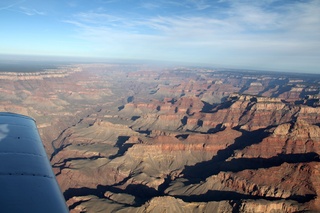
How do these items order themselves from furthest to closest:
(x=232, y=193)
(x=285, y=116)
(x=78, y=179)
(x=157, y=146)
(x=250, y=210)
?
1. (x=285, y=116)
2. (x=157, y=146)
3. (x=78, y=179)
4. (x=232, y=193)
5. (x=250, y=210)

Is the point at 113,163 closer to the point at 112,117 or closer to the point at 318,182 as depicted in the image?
the point at 318,182

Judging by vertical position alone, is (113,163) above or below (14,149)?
below

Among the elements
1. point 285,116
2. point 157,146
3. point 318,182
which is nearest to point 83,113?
point 157,146

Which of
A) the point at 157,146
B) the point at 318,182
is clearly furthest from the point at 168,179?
the point at 318,182

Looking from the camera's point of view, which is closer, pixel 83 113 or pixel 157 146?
pixel 157 146

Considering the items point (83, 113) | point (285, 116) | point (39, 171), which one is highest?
point (39, 171)

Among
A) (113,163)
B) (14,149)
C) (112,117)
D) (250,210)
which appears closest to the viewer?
(14,149)

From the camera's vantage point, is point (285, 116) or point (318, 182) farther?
point (285, 116)

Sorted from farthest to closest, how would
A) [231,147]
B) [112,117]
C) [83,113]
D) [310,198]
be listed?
1. [83,113]
2. [112,117]
3. [231,147]
4. [310,198]

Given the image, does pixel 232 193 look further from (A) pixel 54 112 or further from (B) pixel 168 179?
(A) pixel 54 112
